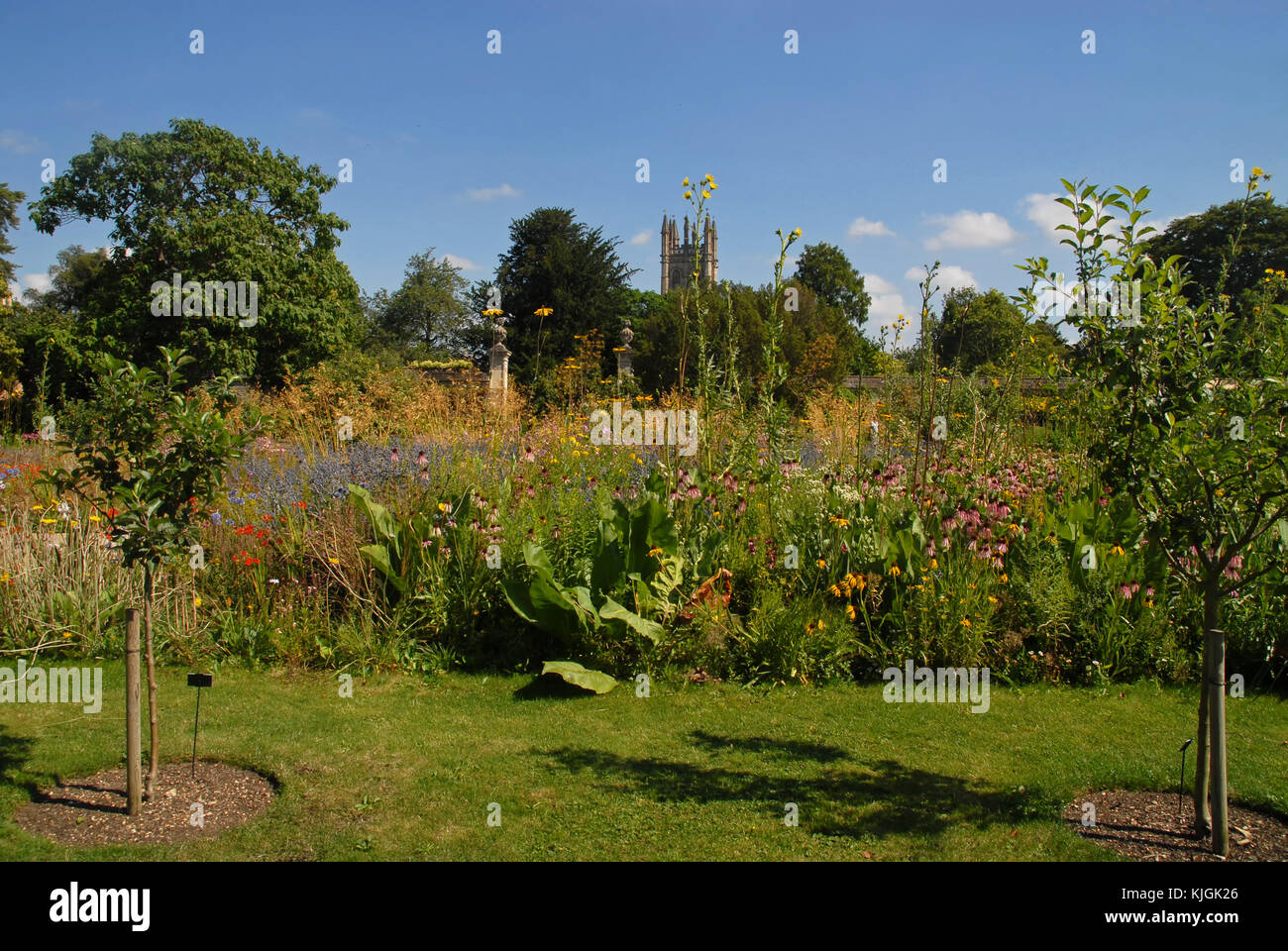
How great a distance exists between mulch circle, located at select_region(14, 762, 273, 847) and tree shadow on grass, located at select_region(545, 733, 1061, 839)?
4.51ft

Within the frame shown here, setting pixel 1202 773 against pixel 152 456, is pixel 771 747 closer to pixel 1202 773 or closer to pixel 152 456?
pixel 1202 773

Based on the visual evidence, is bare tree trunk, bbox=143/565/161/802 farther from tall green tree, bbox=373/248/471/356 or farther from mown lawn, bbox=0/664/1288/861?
tall green tree, bbox=373/248/471/356

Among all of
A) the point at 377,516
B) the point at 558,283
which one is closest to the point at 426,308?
the point at 558,283

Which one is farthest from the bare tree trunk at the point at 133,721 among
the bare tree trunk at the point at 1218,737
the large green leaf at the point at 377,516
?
the bare tree trunk at the point at 1218,737

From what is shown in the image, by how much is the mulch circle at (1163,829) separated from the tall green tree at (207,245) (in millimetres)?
23630

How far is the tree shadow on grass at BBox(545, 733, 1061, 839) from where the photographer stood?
3.35 m

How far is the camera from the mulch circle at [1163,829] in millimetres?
3043

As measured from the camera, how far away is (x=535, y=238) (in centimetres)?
3195

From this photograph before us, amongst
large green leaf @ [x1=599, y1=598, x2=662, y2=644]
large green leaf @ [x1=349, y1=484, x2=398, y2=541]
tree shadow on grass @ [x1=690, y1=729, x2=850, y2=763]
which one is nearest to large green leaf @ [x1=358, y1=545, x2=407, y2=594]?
large green leaf @ [x1=349, y1=484, x2=398, y2=541]
